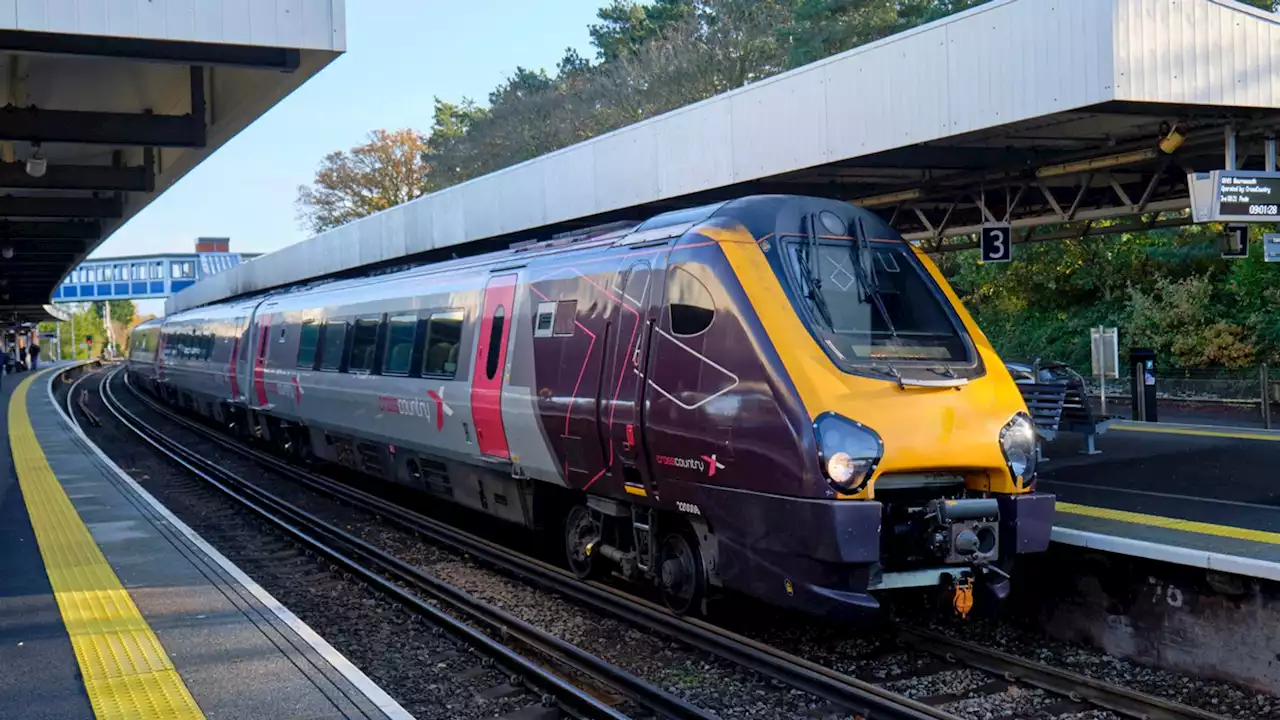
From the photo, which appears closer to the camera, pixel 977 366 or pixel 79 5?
pixel 977 366

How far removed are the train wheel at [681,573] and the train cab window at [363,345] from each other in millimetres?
6619

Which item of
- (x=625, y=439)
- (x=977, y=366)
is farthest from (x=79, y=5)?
(x=977, y=366)

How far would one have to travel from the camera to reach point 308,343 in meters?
16.6

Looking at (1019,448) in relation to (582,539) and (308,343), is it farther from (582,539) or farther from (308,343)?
(308,343)

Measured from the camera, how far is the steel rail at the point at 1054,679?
6234 millimetres

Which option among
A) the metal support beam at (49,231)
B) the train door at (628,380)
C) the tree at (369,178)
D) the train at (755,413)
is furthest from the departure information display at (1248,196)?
the tree at (369,178)

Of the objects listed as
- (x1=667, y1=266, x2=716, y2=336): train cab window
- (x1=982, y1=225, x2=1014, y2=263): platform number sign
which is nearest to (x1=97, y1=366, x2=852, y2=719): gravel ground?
(x1=667, y1=266, x2=716, y2=336): train cab window

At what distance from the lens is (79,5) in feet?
28.1

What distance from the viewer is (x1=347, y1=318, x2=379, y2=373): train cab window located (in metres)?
13.8

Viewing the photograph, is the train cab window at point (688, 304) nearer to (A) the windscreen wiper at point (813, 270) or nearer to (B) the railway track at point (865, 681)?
(A) the windscreen wiper at point (813, 270)

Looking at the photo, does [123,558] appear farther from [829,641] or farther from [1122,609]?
[1122,609]

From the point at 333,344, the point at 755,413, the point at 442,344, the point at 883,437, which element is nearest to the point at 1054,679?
the point at 883,437

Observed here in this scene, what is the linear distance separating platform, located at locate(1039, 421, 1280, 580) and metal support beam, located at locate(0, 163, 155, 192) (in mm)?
12235

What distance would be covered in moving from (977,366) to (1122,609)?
78.9 inches
